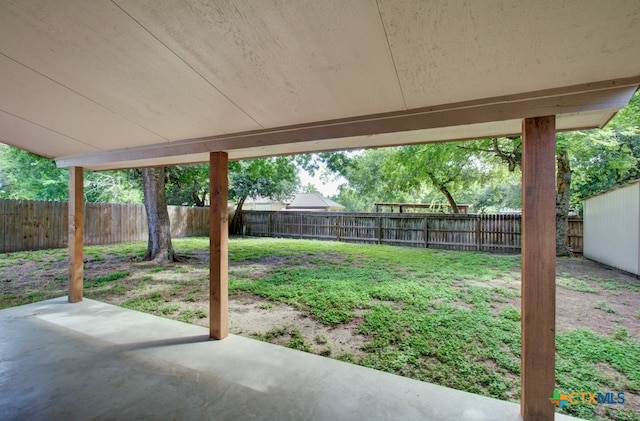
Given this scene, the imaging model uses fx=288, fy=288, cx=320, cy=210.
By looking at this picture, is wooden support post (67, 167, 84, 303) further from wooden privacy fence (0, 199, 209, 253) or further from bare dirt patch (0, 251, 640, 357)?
wooden privacy fence (0, 199, 209, 253)

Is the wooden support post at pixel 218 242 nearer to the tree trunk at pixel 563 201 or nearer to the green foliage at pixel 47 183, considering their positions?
A: the tree trunk at pixel 563 201

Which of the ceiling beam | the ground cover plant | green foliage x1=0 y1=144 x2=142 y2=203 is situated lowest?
the ground cover plant

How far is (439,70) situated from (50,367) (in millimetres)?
3530

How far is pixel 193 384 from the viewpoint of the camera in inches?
84.2

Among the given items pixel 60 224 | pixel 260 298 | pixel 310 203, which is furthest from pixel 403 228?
pixel 310 203

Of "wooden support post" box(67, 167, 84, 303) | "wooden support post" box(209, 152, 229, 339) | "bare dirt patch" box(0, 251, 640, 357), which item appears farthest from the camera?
"wooden support post" box(67, 167, 84, 303)

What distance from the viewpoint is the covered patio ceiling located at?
1.20 meters

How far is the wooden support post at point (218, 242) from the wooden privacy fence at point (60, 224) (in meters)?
8.52

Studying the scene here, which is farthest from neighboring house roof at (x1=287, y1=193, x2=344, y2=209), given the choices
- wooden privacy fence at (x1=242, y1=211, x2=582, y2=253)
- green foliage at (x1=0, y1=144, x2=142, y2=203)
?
green foliage at (x1=0, y1=144, x2=142, y2=203)

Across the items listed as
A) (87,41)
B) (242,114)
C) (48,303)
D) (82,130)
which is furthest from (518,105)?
(48,303)

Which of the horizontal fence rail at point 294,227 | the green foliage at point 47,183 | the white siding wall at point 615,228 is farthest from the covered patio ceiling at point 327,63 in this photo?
the green foliage at point 47,183

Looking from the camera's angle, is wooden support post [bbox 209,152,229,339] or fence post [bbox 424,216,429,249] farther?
fence post [bbox 424,216,429,249]

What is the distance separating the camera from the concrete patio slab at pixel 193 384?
184cm

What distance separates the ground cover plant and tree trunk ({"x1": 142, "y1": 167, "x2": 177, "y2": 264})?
48 centimetres
